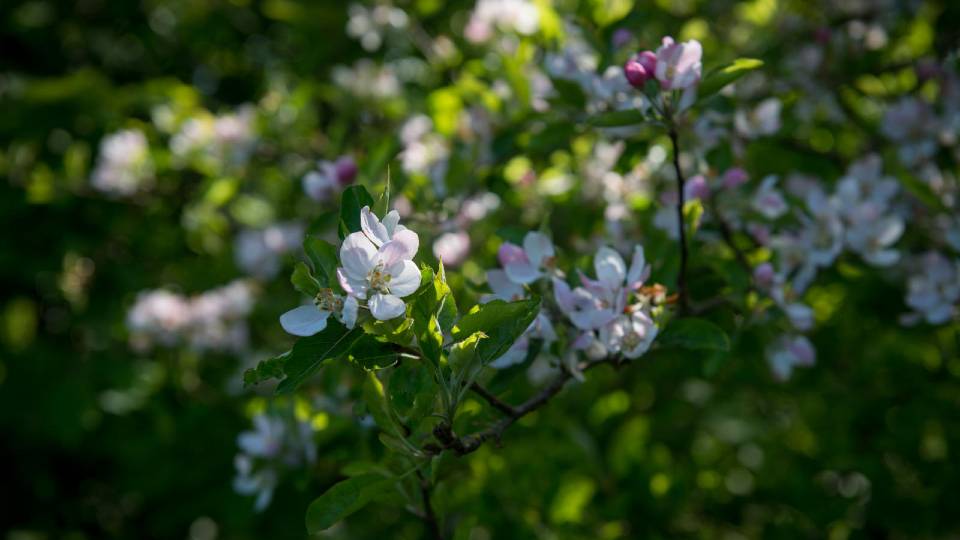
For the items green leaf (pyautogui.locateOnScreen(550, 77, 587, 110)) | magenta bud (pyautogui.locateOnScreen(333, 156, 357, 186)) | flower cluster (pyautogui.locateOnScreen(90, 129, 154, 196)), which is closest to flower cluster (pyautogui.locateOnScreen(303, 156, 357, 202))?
magenta bud (pyautogui.locateOnScreen(333, 156, 357, 186))

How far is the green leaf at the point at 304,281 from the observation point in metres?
1.00

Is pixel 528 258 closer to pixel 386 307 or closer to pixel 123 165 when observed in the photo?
pixel 386 307

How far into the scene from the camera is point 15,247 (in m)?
3.16

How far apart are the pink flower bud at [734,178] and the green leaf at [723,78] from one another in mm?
300

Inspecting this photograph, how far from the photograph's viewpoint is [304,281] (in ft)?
3.31

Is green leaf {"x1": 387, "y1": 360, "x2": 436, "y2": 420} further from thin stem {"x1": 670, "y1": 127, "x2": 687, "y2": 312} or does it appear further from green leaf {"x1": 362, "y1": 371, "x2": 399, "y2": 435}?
thin stem {"x1": 670, "y1": 127, "x2": 687, "y2": 312}

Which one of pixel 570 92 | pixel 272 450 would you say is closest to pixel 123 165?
pixel 272 450

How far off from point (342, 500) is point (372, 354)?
250 mm

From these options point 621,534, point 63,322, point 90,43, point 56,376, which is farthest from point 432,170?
point 90,43

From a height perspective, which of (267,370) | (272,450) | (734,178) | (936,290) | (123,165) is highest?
(267,370)

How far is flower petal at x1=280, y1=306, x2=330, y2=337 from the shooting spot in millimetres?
983

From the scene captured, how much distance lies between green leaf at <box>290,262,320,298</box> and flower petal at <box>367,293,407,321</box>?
95 mm

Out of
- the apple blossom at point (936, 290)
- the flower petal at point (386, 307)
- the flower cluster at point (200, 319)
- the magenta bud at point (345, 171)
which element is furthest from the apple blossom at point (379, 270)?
the flower cluster at point (200, 319)

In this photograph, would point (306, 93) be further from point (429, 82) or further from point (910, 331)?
point (910, 331)
